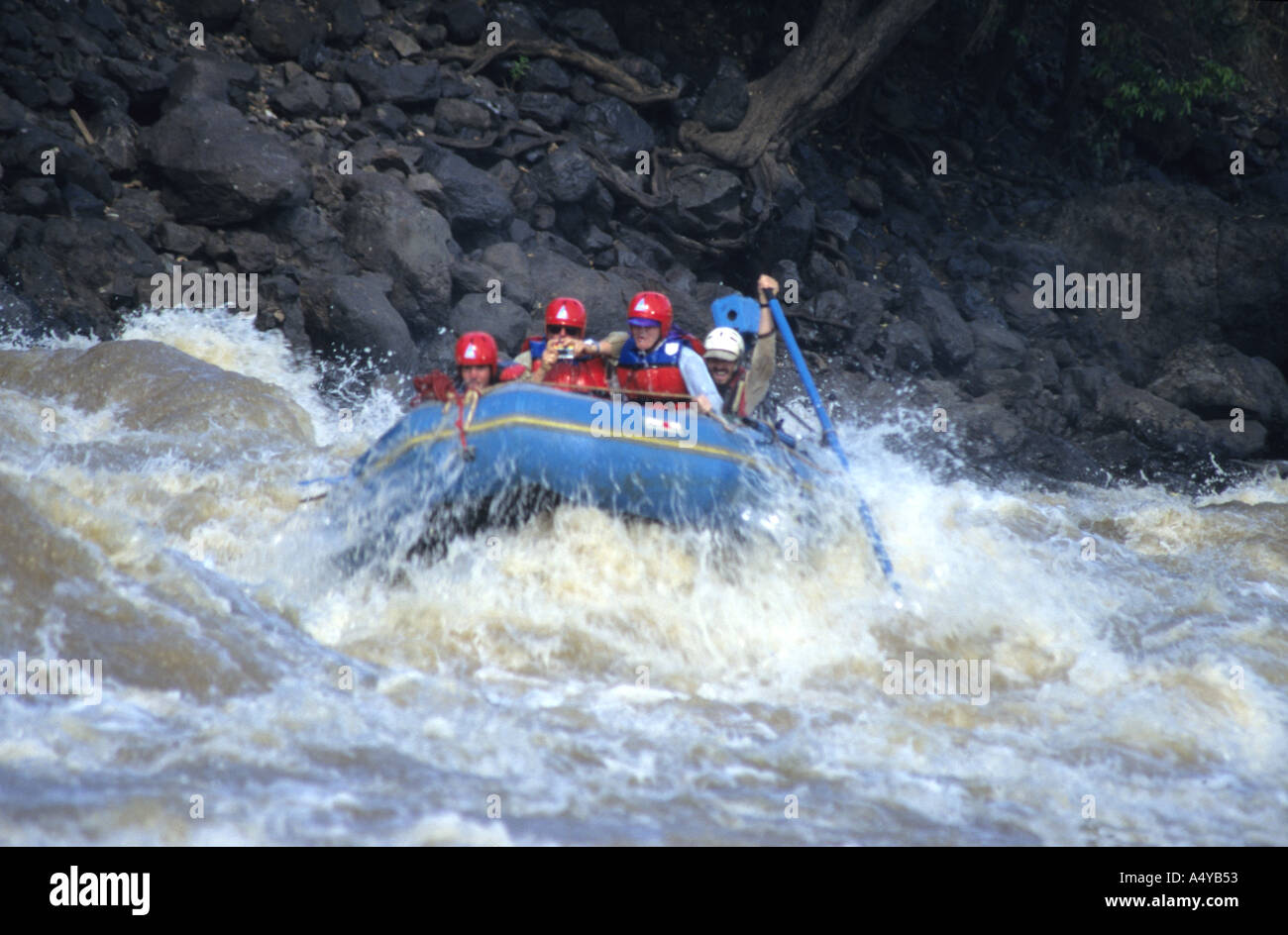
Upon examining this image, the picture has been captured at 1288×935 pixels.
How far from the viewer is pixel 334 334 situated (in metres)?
9.67

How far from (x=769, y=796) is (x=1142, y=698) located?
2.17 metres

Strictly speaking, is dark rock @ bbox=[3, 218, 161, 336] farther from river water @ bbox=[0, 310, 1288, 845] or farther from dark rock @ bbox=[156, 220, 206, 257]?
river water @ bbox=[0, 310, 1288, 845]

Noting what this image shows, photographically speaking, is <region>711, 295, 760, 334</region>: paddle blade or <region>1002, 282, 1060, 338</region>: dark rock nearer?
<region>711, 295, 760, 334</region>: paddle blade

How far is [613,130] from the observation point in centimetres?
1305

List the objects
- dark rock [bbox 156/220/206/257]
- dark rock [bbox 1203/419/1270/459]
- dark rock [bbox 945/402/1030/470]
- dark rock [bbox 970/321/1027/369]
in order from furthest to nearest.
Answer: dark rock [bbox 970/321/1027/369] < dark rock [bbox 1203/419/1270/459] < dark rock [bbox 945/402/1030/470] < dark rock [bbox 156/220/206/257]

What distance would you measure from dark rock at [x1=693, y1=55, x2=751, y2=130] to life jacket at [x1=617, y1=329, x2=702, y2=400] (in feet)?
25.1

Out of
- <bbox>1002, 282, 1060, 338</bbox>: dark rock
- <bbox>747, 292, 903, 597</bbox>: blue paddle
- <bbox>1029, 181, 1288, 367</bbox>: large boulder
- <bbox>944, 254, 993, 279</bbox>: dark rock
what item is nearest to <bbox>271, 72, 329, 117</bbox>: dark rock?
<bbox>747, 292, 903, 597</bbox>: blue paddle

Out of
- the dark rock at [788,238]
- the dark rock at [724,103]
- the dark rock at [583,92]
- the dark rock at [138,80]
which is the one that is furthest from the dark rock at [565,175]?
the dark rock at [138,80]

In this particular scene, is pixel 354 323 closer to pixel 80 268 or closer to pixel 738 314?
pixel 80 268

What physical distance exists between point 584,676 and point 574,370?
1980 millimetres

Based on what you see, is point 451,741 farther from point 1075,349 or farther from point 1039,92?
point 1039,92

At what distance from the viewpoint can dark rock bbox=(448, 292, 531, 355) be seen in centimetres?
1041

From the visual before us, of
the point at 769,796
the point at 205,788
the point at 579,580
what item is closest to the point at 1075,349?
the point at 579,580

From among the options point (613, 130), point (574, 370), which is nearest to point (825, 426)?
point (574, 370)
